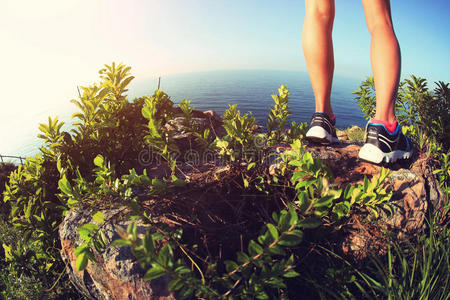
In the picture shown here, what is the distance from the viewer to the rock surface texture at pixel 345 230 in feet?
4.73

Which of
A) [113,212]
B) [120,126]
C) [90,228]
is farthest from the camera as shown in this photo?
[120,126]

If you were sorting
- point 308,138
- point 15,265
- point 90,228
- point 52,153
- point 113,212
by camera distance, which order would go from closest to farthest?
point 90,228 < point 113,212 < point 52,153 < point 15,265 < point 308,138

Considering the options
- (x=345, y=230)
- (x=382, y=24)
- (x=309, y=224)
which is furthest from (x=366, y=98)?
(x=309, y=224)

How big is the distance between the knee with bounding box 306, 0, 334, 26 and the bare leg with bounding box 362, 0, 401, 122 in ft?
1.19

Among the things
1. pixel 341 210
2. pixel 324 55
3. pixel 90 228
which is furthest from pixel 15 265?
pixel 324 55

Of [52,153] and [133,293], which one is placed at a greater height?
[52,153]

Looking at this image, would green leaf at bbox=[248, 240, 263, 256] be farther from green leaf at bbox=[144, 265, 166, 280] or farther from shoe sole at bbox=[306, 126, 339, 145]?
shoe sole at bbox=[306, 126, 339, 145]

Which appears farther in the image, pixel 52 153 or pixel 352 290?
pixel 52 153

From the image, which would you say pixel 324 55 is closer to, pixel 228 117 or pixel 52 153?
pixel 228 117

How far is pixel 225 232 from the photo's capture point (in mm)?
1591

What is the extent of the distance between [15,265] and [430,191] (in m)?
4.33

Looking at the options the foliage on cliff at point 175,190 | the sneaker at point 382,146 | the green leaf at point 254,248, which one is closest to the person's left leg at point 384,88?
the sneaker at point 382,146

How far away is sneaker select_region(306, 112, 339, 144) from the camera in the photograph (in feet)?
8.20

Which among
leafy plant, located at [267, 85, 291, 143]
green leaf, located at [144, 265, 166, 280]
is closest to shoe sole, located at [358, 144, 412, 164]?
leafy plant, located at [267, 85, 291, 143]
